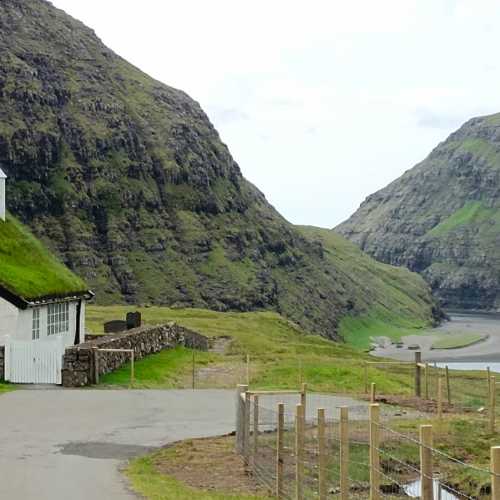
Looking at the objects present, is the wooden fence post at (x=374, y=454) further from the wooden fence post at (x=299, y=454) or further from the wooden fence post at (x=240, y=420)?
the wooden fence post at (x=240, y=420)

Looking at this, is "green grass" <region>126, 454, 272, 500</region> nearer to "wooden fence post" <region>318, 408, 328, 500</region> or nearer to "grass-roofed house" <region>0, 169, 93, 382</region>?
"wooden fence post" <region>318, 408, 328, 500</region>

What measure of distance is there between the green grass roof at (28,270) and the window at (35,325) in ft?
3.01

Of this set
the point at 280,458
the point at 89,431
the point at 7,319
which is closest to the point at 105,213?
the point at 7,319

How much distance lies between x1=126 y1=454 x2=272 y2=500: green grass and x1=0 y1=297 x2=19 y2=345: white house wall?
22.9 m

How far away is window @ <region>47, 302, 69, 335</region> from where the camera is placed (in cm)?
4881

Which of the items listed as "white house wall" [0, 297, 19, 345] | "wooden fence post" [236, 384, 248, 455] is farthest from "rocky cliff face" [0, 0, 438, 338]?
"wooden fence post" [236, 384, 248, 455]

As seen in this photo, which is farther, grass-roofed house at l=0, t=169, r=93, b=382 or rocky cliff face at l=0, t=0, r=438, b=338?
rocky cliff face at l=0, t=0, r=438, b=338

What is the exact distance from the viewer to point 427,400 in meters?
42.3

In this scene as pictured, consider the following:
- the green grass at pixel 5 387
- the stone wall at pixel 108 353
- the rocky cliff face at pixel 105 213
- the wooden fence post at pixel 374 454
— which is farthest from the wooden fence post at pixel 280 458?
the rocky cliff face at pixel 105 213

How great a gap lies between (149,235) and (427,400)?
15073cm

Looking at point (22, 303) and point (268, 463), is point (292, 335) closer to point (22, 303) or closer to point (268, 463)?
point (22, 303)

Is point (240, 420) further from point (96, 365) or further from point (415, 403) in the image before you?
point (96, 365)

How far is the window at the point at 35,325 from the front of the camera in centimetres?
4597

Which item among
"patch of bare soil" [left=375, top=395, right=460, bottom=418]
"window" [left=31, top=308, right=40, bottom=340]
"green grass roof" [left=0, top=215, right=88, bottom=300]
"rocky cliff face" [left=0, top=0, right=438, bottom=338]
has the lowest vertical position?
"patch of bare soil" [left=375, top=395, right=460, bottom=418]
